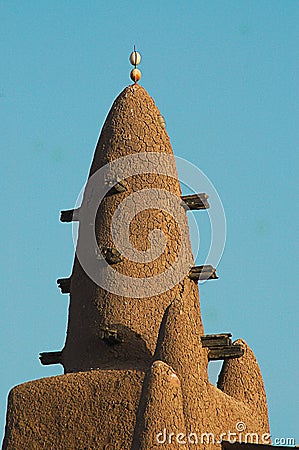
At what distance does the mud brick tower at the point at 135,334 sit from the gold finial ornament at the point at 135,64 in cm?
2

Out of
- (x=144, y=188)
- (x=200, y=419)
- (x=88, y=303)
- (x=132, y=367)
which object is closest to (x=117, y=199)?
(x=144, y=188)

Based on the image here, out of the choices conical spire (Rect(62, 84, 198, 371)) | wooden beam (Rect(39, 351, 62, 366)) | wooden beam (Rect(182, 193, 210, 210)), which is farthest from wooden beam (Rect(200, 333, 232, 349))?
wooden beam (Rect(39, 351, 62, 366))

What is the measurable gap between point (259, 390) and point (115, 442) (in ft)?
13.9

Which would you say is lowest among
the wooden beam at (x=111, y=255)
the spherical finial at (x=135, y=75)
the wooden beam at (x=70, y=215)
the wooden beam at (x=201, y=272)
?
the wooden beam at (x=201, y=272)

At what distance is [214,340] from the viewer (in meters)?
16.6

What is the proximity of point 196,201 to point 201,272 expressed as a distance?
3.96 feet

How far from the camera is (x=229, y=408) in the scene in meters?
16.8

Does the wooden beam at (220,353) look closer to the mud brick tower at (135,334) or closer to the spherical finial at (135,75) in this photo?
the mud brick tower at (135,334)

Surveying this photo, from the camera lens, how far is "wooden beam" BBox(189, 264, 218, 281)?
17188 mm

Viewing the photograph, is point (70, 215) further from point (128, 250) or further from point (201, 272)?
point (201, 272)

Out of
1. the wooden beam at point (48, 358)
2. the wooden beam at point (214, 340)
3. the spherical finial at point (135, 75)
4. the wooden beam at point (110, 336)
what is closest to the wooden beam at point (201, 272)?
the wooden beam at point (214, 340)

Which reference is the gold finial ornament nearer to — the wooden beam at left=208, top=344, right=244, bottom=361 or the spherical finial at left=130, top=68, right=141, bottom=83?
the spherical finial at left=130, top=68, right=141, bottom=83

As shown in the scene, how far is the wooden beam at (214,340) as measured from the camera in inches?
652

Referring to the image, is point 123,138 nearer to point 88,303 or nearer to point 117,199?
point 117,199
